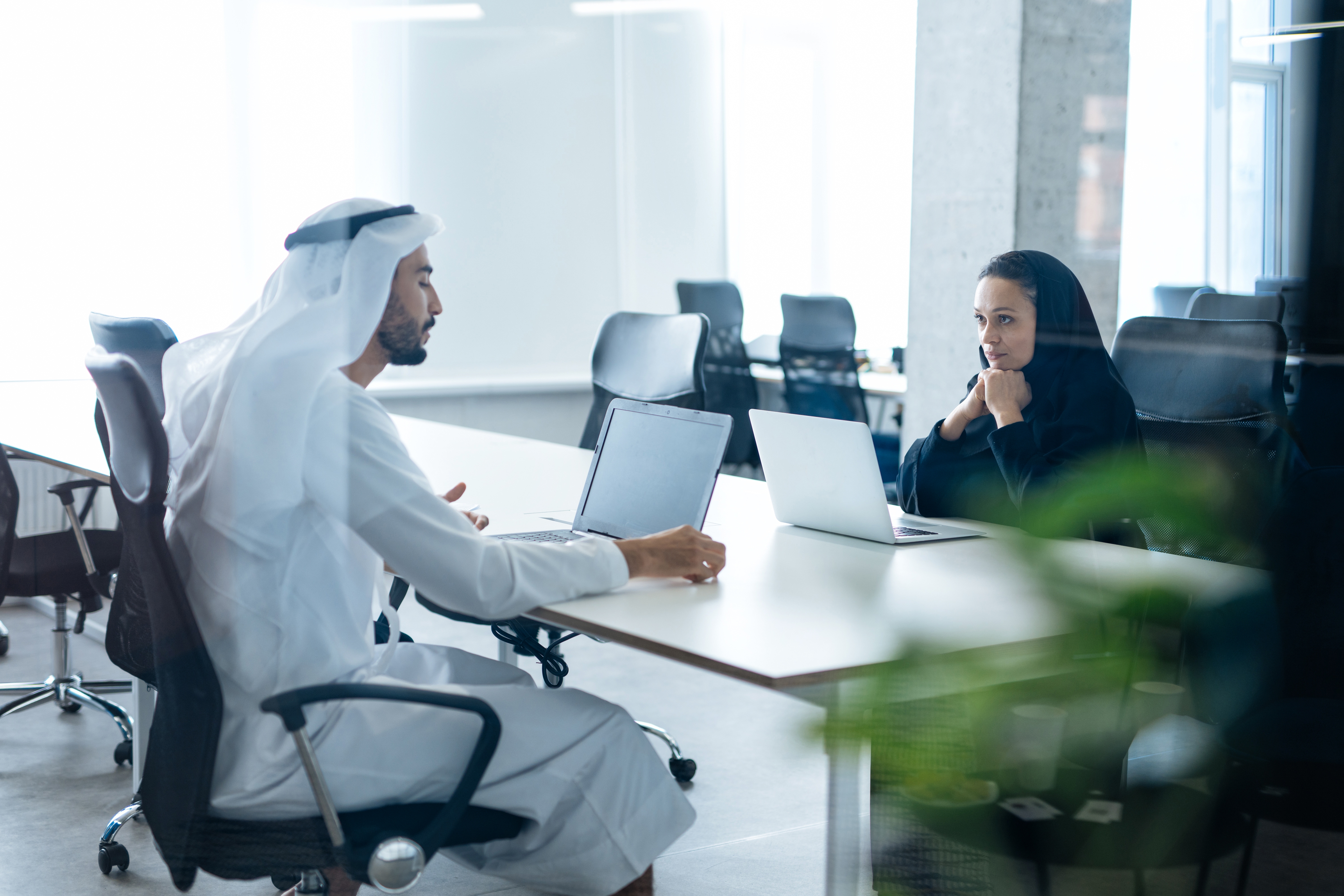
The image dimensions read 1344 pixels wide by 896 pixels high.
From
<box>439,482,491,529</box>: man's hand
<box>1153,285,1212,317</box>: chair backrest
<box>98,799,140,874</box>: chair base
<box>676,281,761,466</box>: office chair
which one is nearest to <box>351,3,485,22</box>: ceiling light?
<box>676,281,761,466</box>: office chair

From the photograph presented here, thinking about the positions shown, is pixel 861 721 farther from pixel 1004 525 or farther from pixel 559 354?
pixel 559 354

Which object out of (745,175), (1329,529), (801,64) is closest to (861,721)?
(1329,529)

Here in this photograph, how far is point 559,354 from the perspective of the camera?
4.90 m

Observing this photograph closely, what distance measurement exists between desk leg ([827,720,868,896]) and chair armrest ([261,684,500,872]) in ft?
1.37

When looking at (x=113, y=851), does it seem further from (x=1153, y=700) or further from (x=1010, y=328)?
(x=1153, y=700)

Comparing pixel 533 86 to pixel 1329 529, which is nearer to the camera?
pixel 1329 529

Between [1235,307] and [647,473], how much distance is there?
0.85 metres

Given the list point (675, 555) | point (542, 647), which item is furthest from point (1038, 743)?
point (542, 647)

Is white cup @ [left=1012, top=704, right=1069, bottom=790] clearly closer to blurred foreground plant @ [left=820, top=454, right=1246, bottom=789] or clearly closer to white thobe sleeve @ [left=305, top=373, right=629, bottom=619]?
blurred foreground plant @ [left=820, top=454, right=1246, bottom=789]

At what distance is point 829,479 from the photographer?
1.91 m

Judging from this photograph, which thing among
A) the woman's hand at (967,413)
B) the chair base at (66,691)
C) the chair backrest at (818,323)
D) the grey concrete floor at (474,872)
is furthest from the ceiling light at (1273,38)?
the chair backrest at (818,323)

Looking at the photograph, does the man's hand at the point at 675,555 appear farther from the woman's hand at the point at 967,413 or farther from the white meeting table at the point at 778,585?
the woman's hand at the point at 967,413

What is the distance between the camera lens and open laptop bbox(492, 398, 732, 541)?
1.75 meters

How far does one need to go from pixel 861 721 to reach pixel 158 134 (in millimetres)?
2505
